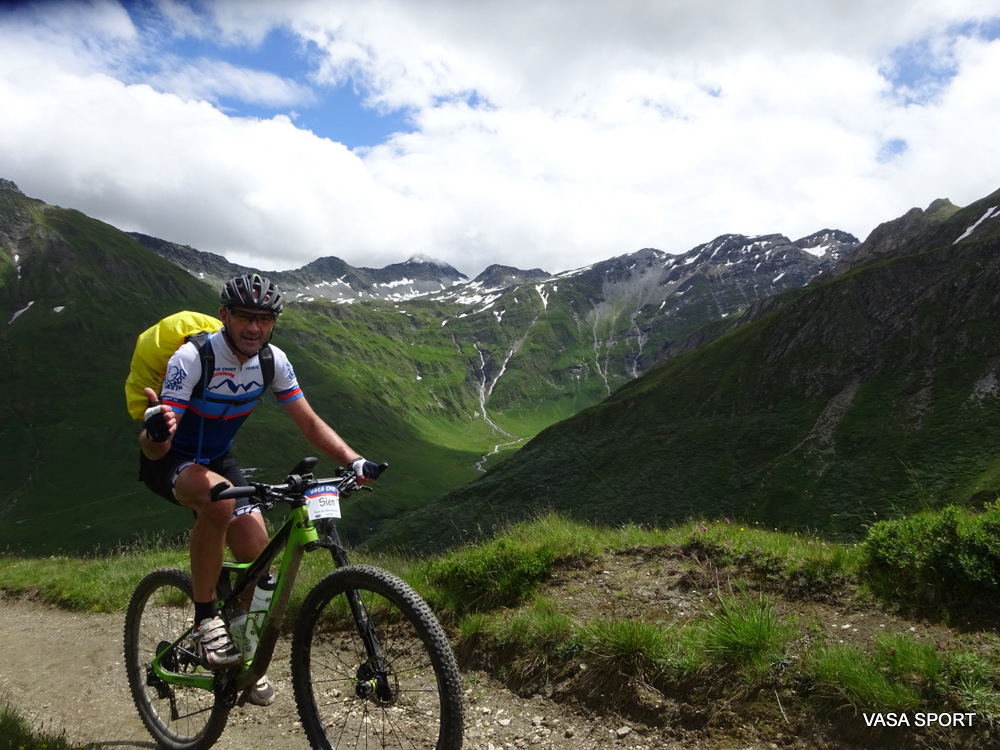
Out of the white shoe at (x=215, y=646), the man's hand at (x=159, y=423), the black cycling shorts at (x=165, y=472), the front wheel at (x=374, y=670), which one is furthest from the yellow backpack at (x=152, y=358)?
the front wheel at (x=374, y=670)

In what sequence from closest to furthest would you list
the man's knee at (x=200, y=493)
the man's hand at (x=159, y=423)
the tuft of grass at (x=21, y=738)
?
the man's hand at (x=159, y=423) < the tuft of grass at (x=21, y=738) < the man's knee at (x=200, y=493)

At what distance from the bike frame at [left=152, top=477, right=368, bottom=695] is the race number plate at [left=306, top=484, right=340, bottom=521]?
0.05 m

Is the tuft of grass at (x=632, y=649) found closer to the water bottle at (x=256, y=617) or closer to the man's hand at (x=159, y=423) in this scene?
the water bottle at (x=256, y=617)

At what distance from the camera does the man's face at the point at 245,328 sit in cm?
599

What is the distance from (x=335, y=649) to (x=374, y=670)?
1.42 ft

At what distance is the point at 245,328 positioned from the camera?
5988mm

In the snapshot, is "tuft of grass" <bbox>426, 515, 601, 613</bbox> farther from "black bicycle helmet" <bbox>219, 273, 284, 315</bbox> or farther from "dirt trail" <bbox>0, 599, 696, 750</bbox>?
"black bicycle helmet" <bbox>219, 273, 284, 315</bbox>

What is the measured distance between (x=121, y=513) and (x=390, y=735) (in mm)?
171166

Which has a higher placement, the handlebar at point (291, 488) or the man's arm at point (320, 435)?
the man's arm at point (320, 435)

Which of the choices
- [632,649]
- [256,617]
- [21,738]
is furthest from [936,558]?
[21,738]

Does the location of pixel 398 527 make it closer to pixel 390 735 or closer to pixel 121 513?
pixel 121 513

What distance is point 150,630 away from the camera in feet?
24.4

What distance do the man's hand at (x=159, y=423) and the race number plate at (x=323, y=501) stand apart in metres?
1.25

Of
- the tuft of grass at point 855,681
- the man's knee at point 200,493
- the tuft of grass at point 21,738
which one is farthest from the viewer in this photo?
the man's knee at point 200,493
